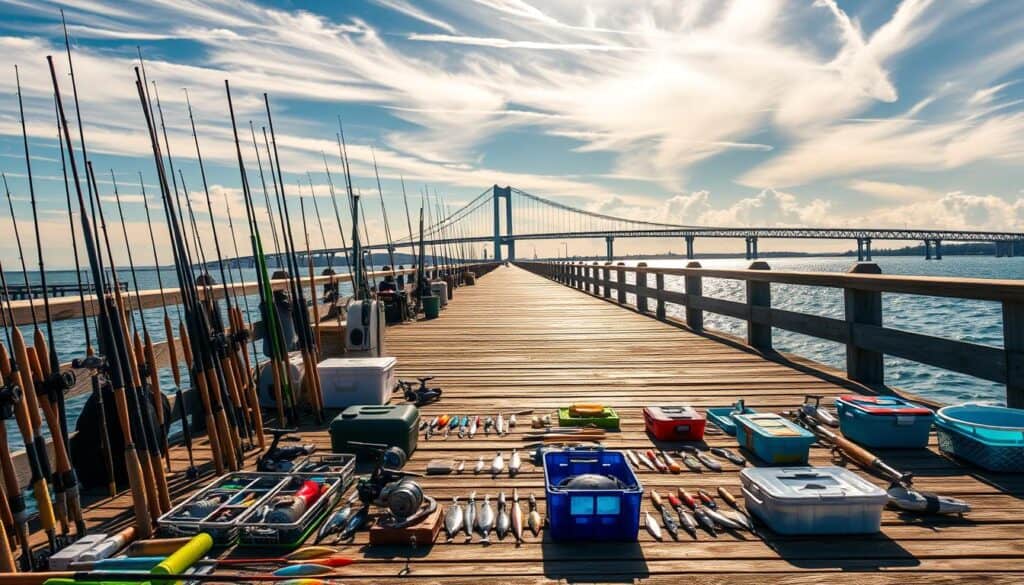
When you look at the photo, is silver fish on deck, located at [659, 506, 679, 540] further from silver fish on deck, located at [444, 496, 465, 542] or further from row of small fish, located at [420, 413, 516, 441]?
row of small fish, located at [420, 413, 516, 441]

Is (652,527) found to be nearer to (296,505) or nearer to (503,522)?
(503,522)

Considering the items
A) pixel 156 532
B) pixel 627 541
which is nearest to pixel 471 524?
pixel 627 541

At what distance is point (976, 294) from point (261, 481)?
4.30 metres

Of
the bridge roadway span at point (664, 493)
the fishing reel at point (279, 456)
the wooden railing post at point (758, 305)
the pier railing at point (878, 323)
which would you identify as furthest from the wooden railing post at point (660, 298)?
the fishing reel at point (279, 456)

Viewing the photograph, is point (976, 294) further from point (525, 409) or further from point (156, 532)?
point (156, 532)

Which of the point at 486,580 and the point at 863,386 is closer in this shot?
the point at 486,580

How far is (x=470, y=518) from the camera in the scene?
284cm

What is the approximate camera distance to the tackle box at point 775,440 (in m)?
3.47

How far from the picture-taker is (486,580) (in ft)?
7.79

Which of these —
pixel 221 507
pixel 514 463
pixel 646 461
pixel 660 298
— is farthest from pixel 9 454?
pixel 660 298

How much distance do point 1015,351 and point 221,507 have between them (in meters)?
4.42

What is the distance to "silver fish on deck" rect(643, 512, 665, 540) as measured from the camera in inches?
105

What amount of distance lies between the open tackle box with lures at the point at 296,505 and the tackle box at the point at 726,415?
238cm

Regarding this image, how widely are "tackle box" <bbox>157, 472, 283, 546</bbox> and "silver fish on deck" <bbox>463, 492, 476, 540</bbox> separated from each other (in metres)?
0.93
